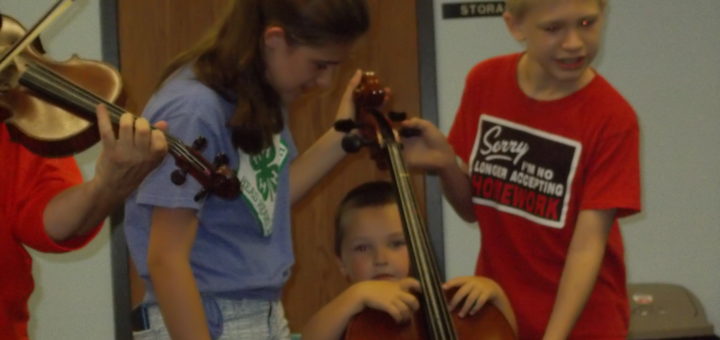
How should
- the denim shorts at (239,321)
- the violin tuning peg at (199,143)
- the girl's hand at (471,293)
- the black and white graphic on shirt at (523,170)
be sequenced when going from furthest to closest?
the black and white graphic on shirt at (523,170), the girl's hand at (471,293), the denim shorts at (239,321), the violin tuning peg at (199,143)

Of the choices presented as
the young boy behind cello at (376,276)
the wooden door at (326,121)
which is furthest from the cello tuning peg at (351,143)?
the wooden door at (326,121)

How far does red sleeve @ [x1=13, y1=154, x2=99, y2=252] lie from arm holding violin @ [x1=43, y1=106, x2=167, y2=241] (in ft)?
0.04

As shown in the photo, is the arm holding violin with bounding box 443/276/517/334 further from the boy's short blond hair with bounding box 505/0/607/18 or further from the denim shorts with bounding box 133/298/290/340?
the boy's short blond hair with bounding box 505/0/607/18

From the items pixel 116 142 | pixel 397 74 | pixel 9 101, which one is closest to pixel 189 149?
pixel 116 142

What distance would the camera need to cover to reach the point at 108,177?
1310 millimetres

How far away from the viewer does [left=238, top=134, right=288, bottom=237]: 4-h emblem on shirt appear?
59.1 inches

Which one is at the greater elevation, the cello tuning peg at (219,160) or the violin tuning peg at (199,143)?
the violin tuning peg at (199,143)

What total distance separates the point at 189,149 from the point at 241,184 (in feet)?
0.45

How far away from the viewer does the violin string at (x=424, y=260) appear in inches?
60.5

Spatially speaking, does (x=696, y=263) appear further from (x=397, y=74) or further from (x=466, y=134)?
(x=466, y=134)

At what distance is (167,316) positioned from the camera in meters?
1.42

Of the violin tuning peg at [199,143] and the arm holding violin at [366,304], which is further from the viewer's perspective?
the arm holding violin at [366,304]

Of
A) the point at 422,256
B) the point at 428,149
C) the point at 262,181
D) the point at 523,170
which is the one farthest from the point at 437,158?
the point at 262,181

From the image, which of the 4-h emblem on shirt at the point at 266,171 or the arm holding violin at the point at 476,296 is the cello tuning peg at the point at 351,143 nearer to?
the 4-h emblem on shirt at the point at 266,171
